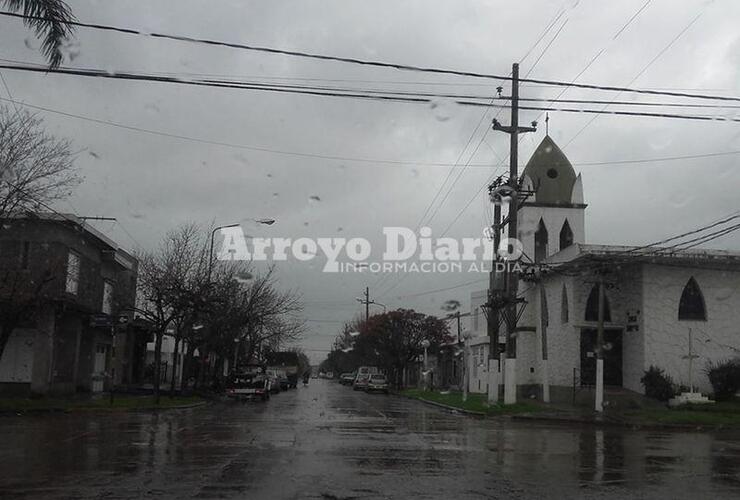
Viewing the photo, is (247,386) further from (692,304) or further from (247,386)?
(692,304)

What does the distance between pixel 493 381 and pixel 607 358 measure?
275 inches

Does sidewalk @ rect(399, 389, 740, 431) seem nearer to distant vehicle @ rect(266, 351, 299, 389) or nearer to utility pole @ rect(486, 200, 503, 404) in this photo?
utility pole @ rect(486, 200, 503, 404)

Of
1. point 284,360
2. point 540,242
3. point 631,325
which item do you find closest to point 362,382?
point 284,360

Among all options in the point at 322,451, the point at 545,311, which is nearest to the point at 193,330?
the point at 545,311

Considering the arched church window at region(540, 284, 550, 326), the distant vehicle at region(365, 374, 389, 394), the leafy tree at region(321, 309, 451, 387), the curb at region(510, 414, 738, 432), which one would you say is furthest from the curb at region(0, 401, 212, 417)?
the leafy tree at region(321, 309, 451, 387)

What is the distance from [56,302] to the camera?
96.6ft

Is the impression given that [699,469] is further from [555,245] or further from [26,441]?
[555,245]

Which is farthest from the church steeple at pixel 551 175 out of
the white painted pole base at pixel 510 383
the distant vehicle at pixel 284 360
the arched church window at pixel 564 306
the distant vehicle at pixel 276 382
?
the distant vehicle at pixel 284 360

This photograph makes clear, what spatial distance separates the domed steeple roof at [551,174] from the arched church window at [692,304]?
450 inches

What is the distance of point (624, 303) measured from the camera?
3400 centimetres

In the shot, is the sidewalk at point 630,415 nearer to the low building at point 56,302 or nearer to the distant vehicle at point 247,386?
the distant vehicle at point 247,386

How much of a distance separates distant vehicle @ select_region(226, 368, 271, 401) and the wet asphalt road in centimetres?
1584

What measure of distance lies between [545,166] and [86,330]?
1029 inches

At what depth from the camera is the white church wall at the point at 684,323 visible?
1259 inches
